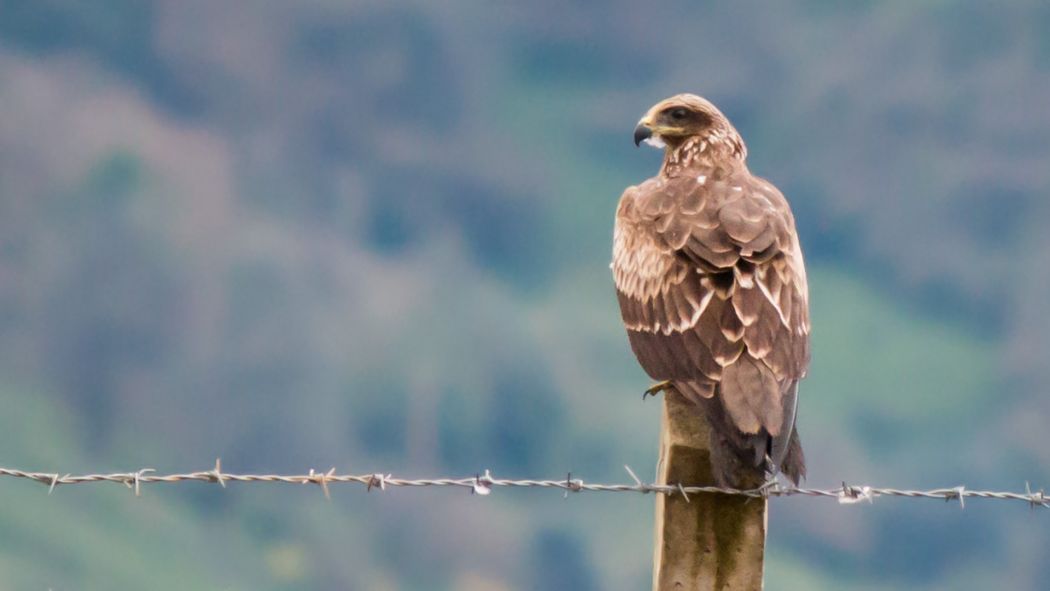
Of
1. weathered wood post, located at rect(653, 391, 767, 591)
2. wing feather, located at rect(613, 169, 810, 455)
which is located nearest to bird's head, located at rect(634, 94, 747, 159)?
wing feather, located at rect(613, 169, 810, 455)

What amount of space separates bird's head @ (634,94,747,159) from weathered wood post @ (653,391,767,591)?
335cm

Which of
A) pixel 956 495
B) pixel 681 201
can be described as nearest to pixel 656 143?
pixel 681 201

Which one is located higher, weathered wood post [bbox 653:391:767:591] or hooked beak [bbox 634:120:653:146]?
hooked beak [bbox 634:120:653:146]

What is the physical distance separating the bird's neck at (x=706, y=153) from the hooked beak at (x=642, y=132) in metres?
0.19

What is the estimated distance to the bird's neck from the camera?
791cm

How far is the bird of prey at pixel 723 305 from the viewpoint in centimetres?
532

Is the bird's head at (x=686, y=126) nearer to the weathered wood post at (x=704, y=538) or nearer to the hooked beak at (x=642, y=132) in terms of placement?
the hooked beak at (x=642, y=132)

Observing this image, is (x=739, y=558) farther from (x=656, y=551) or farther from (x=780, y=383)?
(x=780, y=383)

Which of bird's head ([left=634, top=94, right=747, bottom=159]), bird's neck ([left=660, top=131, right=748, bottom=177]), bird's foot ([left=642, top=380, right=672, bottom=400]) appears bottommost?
bird's foot ([left=642, top=380, right=672, bottom=400])

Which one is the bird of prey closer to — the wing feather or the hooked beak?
the wing feather

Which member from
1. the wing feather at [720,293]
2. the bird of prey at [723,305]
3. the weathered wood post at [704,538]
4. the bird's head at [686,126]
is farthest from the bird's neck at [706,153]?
the weathered wood post at [704,538]

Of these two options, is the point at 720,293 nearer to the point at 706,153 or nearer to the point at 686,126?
the point at 706,153

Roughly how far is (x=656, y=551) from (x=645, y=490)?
31cm

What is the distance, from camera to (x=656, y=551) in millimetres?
5117
